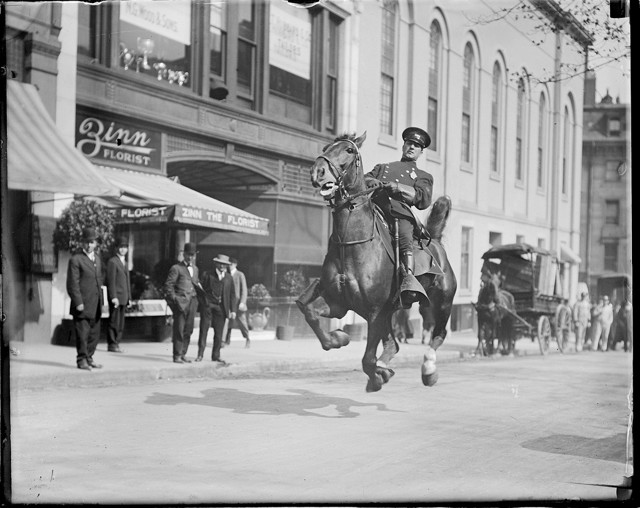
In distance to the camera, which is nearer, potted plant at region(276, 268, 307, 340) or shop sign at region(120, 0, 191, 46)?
shop sign at region(120, 0, 191, 46)

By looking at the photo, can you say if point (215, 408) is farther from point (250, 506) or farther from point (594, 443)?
point (594, 443)

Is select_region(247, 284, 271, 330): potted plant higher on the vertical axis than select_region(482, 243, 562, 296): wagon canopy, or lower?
lower

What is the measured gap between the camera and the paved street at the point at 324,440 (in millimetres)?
5160

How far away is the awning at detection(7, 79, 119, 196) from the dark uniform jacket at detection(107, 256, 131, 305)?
502 mm

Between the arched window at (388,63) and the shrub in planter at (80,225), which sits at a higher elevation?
the arched window at (388,63)

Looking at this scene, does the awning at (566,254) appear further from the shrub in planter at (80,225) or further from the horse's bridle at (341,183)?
the shrub in planter at (80,225)

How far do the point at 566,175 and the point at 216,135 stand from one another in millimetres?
2772

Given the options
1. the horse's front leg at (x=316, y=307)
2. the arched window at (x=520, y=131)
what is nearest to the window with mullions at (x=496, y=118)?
the arched window at (x=520, y=131)

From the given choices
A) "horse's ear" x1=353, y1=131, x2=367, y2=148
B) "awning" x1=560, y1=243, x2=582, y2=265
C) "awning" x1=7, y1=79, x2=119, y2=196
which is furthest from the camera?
"awning" x1=560, y1=243, x2=582, y2=265

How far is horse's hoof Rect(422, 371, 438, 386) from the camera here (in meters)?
5.96

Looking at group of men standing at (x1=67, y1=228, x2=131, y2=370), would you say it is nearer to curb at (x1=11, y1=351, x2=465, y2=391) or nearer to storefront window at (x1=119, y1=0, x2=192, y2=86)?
curb at (x1=11, y1=351, x2=465, y2=391)

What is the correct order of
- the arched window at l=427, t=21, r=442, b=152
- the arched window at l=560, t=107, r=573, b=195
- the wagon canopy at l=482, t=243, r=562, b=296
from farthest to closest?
the arched window at l=560, t=107, r=573, b=195 → the wagon canopy at l=482, t=243, r=562, b=296 → the arched window at l=427, t=21, r=442, b=152

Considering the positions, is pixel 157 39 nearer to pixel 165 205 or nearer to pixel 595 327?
pixel 165 205

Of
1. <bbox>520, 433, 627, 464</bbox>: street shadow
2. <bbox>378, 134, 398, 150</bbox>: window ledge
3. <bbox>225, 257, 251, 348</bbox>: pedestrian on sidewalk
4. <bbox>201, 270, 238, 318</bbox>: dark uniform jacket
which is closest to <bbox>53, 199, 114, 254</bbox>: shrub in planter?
<bbox>201, 270, 238, 318</bbox>: dark uniform jacket
